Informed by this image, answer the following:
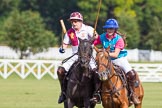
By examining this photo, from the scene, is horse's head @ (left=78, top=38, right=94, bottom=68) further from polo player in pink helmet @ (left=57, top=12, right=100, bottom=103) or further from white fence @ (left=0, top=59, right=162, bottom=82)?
white fence @ (left=0, top=59, right=162, bottom=82)

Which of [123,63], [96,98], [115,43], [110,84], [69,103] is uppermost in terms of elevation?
[115,43]

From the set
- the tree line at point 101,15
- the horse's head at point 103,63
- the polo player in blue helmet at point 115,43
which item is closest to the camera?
the horse's head at point 103,63

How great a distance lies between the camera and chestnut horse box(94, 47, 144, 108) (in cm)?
1619

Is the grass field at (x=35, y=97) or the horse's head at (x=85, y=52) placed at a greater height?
the horse's head at (x=85, y=52)

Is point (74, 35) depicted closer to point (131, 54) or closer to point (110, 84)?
point (110, 84)

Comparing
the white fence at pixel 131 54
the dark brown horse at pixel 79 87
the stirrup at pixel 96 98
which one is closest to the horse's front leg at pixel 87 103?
the dark brown horse at pixel 79 87

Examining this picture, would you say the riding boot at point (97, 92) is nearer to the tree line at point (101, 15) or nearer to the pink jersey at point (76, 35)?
the pink jersey at point (76, 35)

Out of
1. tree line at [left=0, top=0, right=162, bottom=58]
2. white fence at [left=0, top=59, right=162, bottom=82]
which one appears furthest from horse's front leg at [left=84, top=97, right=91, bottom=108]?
tree line at [left=0, top=0, right=162, bottom=58]

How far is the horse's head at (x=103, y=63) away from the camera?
16.1 metres

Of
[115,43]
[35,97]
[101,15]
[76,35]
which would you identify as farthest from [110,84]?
[101,15]

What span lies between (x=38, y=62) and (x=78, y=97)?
2525 centimetres

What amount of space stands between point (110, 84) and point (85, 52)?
0.88 m

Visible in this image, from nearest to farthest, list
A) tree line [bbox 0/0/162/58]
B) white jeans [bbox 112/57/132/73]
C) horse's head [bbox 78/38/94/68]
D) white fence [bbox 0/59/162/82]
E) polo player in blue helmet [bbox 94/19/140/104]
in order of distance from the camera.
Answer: horse's head [bbox 78/38/94/68]
polo player in blue helmet [bbox 94/19/140/104]
white jeans [bbox 112/57/132/73]
white fence [bbox 0/59/162/82]
tree line [bbox 0/0/162/58]

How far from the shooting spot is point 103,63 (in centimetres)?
1622
